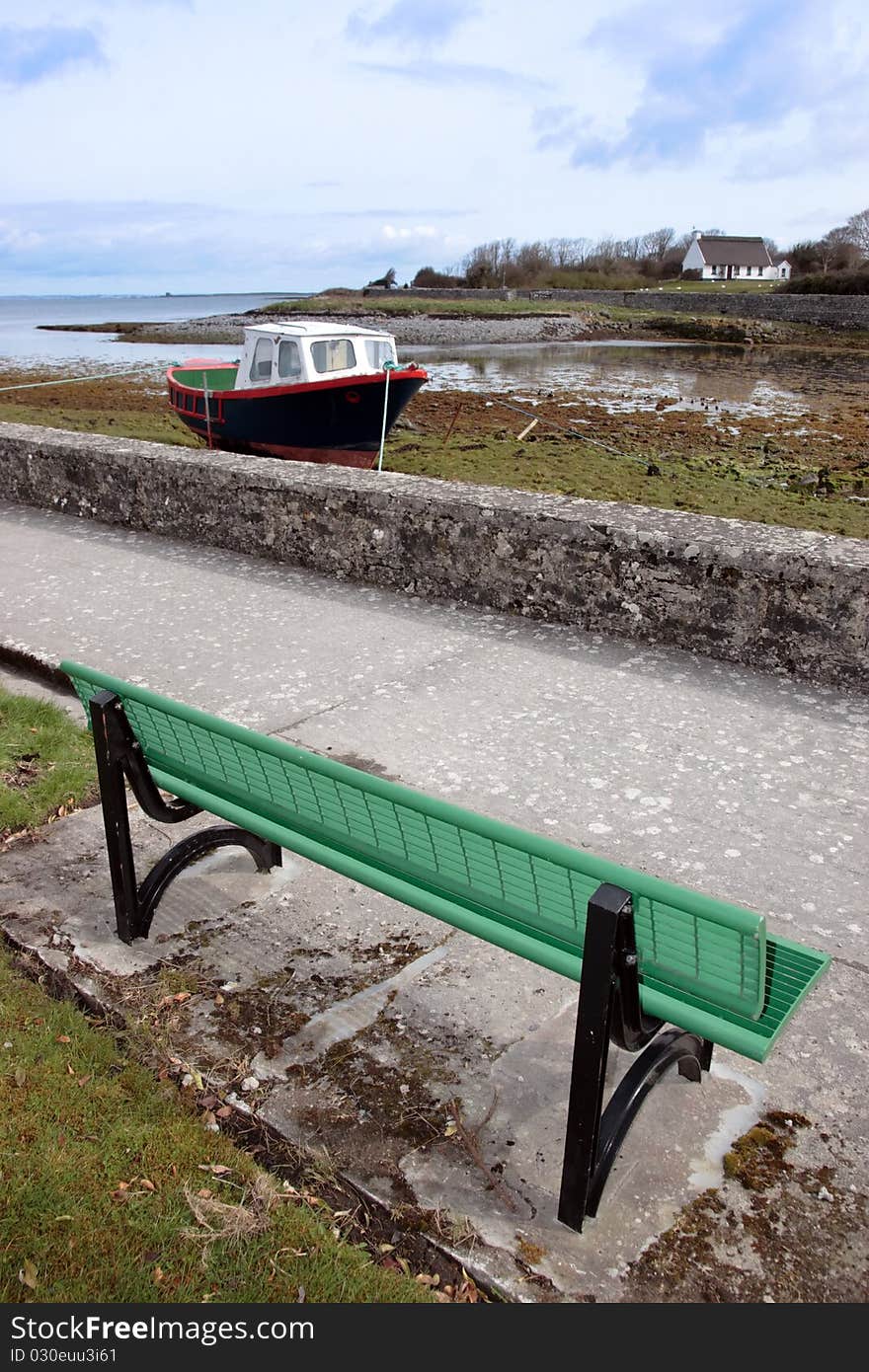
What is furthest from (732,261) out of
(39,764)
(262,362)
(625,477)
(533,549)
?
(39,764)

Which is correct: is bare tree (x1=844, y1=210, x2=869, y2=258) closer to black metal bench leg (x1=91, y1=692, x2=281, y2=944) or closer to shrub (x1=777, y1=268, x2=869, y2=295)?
shrub (x1=777, y1=268, x2=869, y2=295)

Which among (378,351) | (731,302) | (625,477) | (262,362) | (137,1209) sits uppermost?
(731,302)

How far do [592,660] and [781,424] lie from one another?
18.9 m

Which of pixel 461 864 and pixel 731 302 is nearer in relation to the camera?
pixel 461 864

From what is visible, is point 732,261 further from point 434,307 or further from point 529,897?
point 529,897

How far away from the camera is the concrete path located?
2.04 metres

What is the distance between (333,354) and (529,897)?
539 inches

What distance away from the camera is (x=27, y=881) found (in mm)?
3070

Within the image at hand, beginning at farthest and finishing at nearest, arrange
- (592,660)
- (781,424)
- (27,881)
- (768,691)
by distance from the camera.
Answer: (781,424) < (592,660) < (768,691) < (27,881)

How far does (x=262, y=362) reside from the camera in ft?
47.9

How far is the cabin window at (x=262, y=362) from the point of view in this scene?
47.7 ft

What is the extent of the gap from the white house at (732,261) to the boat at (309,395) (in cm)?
8974
